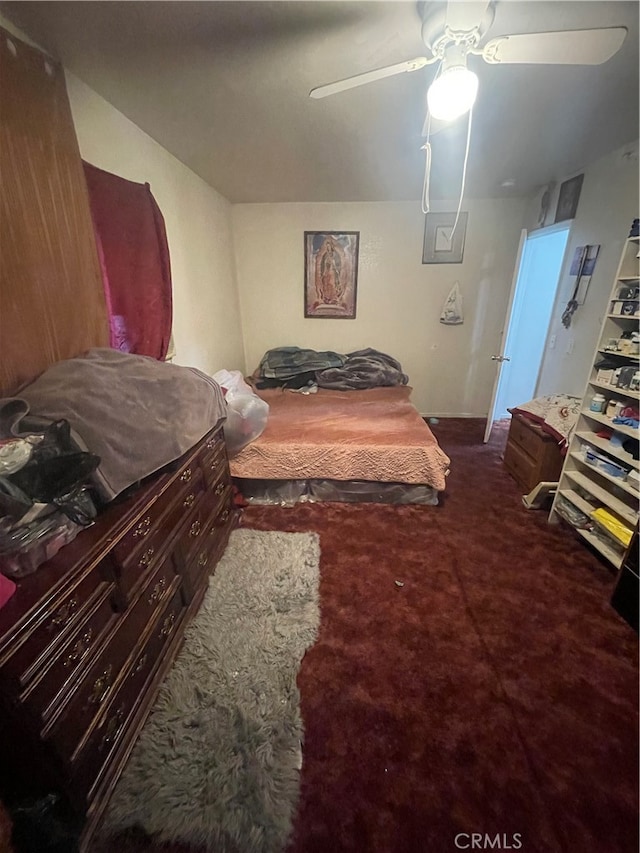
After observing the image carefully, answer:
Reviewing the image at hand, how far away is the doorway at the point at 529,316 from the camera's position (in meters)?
3.28

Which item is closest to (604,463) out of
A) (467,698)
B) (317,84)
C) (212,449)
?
(467,698)

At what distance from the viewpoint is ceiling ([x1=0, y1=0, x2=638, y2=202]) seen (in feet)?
3.71

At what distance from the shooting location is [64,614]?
0.85 metres

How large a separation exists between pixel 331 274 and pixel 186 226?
1.64 m

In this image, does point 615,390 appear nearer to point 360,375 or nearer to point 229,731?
point 360,375

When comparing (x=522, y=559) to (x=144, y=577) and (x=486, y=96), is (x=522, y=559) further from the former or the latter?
(x=486, y=96)

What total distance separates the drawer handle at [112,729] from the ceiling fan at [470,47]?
2164 millimetres

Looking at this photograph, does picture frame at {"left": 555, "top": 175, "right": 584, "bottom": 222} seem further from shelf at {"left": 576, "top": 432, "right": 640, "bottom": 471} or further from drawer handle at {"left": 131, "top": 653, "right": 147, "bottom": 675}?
drawer handle at {"left": 131, "top": 653, "right": 147, "bottom": 675}

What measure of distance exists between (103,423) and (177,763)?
113 centimetres

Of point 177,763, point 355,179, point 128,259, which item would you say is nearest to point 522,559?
point 177,763

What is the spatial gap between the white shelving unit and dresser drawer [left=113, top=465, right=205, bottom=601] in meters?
2.10

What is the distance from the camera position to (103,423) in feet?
3.75

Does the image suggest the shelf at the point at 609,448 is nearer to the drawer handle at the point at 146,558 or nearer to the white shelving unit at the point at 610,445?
the white shelving unit at the point at 610,445

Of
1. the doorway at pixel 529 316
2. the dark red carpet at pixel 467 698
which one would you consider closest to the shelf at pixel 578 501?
the dark red carpet at pixel 467 698
